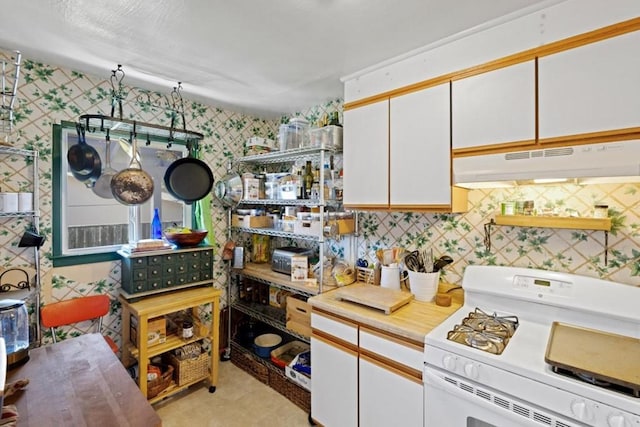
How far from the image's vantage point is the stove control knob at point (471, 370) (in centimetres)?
130

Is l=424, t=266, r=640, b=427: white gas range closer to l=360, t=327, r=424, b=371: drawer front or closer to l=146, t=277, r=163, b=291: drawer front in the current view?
l=360, t=327, r=424, b=371: drawer front

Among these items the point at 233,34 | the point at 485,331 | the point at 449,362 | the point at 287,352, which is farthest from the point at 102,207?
the point at 485,331

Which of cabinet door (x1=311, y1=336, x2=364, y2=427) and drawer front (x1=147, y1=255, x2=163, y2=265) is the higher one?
drawer front (x1=147, y1=255, x2=163, y2=265)

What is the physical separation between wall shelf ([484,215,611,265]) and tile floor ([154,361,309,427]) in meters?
1.88

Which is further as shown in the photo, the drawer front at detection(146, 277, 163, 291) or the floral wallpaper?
the drawer front at detection(146, 277, 163, 291)

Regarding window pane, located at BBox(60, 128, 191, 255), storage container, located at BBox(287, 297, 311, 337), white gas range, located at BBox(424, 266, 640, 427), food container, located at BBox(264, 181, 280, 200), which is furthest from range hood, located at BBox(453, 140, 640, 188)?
window pane, located at BBox(60, 128, 191, 255)

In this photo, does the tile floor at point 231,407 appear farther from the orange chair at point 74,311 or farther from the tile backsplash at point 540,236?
the tile backsplash at point 540,236

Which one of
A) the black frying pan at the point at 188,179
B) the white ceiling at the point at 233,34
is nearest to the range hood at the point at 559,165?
the white ceiling at the point at 233,34

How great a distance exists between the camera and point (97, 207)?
2.45 metres

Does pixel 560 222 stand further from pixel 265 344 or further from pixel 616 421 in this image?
pixel 265 344

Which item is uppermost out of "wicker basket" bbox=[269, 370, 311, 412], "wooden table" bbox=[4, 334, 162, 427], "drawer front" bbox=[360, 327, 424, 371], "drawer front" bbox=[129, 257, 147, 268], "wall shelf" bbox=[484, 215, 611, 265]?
"wall shelf" bbox=[484, 215, 611, 265]

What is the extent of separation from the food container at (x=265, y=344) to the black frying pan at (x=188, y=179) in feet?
4.70

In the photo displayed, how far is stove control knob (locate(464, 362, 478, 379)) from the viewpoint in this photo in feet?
4.27

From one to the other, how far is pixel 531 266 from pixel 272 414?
2.00m
